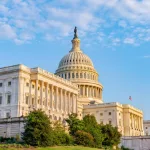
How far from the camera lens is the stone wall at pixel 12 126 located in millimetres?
66688

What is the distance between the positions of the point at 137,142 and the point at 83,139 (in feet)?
115

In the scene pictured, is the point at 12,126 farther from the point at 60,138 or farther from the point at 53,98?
the point at 53,98

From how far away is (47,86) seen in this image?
9788 cm

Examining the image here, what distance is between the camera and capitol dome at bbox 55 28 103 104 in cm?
14288

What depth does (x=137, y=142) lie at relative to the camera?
98.4 m

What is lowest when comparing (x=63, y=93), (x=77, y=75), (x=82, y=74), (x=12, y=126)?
(x=12, y=126)

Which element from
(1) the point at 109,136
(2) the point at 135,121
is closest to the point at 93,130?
(1) the point at 109,136

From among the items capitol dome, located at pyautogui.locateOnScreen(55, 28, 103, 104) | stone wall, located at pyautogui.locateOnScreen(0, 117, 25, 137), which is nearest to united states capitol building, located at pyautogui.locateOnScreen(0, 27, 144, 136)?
capitol dome, located at pyautogui.locateOnScreen(55, 28, 103, 104)

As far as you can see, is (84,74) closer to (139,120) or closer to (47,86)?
(139,120)

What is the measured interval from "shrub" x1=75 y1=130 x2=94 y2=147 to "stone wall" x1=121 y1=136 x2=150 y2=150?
31.6 metres

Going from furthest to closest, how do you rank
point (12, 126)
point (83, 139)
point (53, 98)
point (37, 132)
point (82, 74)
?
point (82, 74)
point (53, 98)
point (83, 139)
point (12, 126)
point (37, 132)

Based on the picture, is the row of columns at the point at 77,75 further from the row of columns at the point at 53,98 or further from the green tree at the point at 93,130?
the green tree at the point at 93,130

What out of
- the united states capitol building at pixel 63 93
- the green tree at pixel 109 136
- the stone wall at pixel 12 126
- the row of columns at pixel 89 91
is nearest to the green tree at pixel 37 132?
the stone wall at pixel 12 126

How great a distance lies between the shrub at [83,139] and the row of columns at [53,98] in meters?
25.7
